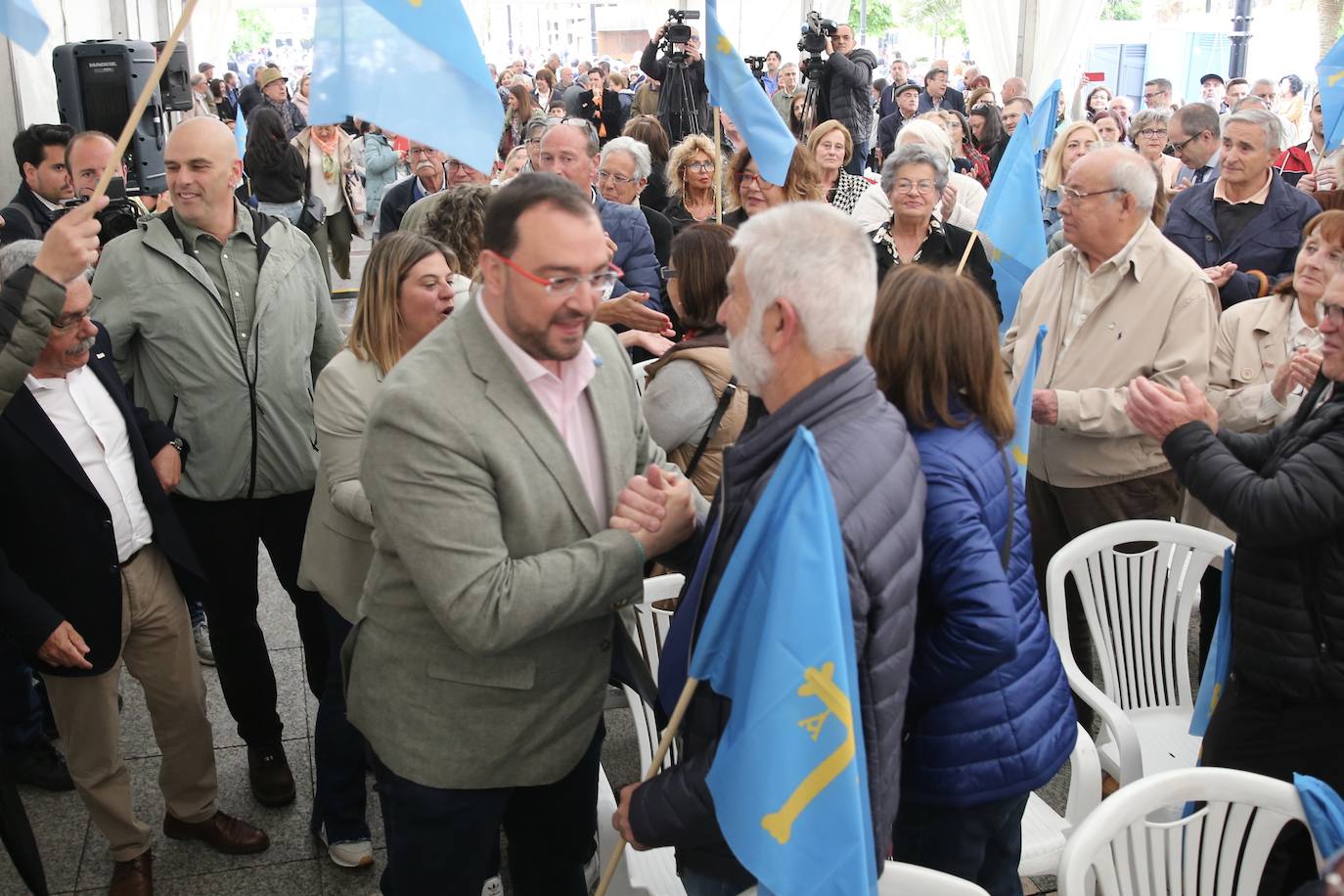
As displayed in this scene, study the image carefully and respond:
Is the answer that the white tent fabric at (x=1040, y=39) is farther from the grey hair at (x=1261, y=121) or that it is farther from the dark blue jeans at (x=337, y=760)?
the dark blue jeans at (x=337, y=760)

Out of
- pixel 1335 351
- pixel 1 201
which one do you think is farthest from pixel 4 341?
pixel 1 201

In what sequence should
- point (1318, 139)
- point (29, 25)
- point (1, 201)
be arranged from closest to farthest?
point (29, 25) → point (1, 201) → point (1318, 139)

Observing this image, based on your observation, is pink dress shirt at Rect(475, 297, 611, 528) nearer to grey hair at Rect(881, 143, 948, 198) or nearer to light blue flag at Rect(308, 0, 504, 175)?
light blue flag at Rect(308, 0, 504, 175)

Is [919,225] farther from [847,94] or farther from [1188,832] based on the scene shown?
[847,94]

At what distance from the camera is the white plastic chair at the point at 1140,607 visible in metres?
3.24

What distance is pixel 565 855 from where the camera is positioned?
8.12ft

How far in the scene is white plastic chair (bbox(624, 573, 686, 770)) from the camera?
2854 mm

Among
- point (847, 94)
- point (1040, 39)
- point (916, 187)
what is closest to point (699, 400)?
point (916, 187)

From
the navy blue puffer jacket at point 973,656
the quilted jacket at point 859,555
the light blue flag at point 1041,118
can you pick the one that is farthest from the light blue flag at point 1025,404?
the light blue flag at point 1041,118

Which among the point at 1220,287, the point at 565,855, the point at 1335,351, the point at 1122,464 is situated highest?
the point at 1335,351

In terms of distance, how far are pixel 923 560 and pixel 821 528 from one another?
0.42m

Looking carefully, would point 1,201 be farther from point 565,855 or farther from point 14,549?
point 565,855

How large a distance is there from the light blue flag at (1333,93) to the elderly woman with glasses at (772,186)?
2.16 meters

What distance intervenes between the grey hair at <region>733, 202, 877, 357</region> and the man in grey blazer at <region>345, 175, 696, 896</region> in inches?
12.2
